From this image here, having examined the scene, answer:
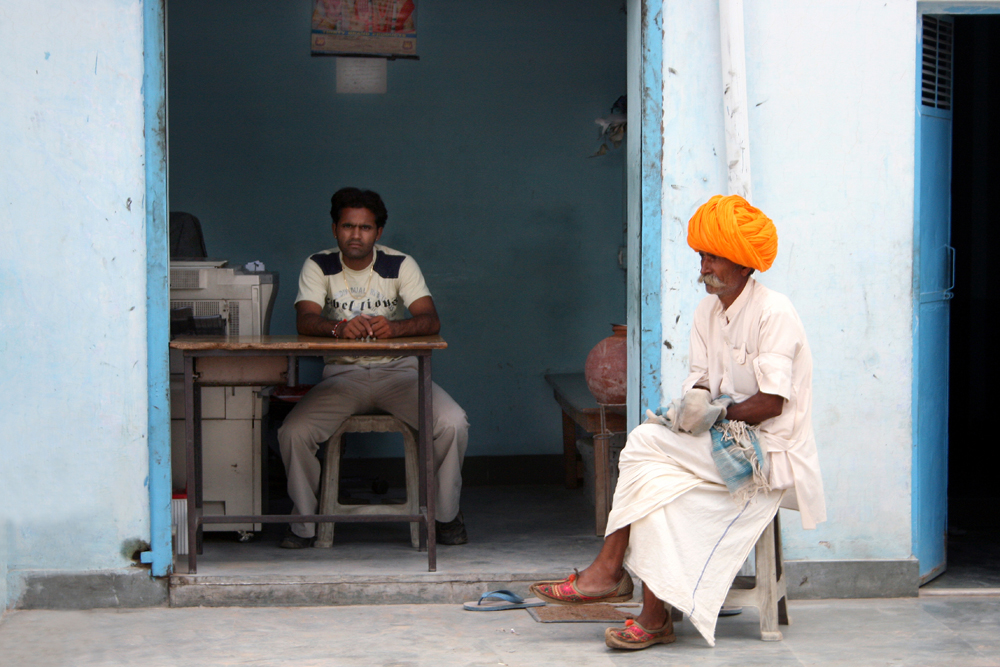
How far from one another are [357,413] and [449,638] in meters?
1.43

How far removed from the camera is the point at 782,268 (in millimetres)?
3965

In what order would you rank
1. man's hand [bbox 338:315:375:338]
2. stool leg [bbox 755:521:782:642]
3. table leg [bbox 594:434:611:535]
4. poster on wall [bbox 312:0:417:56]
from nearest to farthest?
stool leg [bbox 755:521:782:642] < man's hand [bbox 338:315:375:338] < table leg [bbox 594:434:611:535] < poster on wall [bbox 312:0:417:56]

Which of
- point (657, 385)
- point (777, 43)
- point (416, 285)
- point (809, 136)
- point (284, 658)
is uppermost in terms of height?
point (777, 43)

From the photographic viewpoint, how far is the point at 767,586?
137 inches

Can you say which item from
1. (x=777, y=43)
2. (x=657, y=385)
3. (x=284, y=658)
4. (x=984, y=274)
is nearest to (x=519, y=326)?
(x=657, y=385)

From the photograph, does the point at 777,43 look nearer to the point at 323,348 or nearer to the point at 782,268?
the point at 782,268

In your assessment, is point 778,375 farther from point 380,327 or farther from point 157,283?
point 157,283

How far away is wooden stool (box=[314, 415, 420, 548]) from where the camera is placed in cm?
453

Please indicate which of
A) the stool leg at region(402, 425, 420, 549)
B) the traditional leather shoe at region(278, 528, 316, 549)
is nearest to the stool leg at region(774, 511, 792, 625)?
the stool leg at region(402, 425, 420, 549)

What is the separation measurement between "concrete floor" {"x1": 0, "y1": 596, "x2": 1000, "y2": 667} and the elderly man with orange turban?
0.25 metres

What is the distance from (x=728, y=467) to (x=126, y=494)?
7.39 feet

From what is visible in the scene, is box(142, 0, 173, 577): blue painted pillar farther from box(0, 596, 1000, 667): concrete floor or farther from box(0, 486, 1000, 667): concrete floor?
box(0, 596, 1000, 667): concrete floor

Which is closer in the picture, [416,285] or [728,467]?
[728,467]

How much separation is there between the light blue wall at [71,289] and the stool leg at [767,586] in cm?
230
